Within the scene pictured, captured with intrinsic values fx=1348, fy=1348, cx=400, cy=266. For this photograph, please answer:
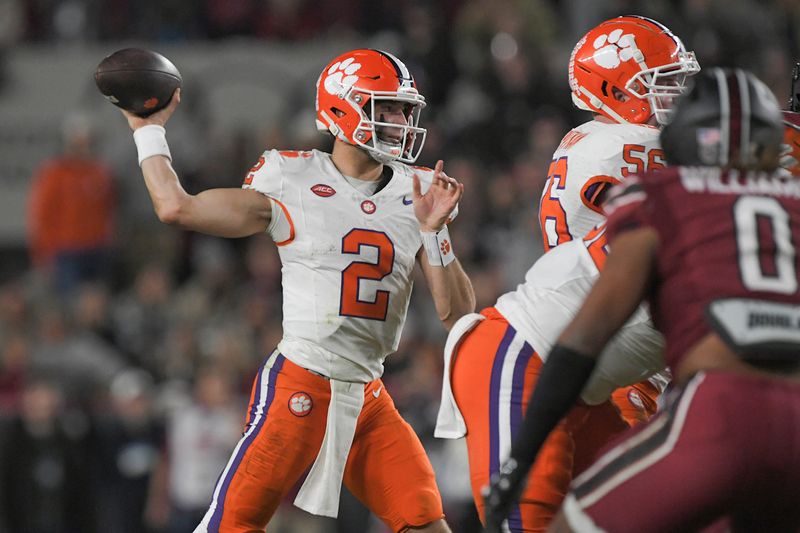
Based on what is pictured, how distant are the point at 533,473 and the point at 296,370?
1014 mm

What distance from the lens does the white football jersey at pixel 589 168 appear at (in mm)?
4633

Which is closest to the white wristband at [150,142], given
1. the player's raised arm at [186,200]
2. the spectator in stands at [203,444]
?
the player's raised arm at [186,200]

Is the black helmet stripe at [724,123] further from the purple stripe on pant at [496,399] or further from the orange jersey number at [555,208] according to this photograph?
the orange jersey number at [555,208]

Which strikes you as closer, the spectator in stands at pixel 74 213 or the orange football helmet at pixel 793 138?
the orange football helmet at pixel 793 138

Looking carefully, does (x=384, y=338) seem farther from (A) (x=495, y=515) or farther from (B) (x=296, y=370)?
(A) (x=495, y=515)

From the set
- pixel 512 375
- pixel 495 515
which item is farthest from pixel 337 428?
pixel 495 515

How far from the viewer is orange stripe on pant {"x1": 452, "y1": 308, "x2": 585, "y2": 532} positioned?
13.2 ft

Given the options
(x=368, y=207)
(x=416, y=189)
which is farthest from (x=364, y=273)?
(x=416, y=189)

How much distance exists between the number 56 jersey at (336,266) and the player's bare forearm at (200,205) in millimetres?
105

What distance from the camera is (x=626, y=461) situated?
3045mm

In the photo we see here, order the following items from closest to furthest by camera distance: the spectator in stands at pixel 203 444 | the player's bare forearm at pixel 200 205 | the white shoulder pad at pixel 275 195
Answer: the player's bare forearm at pixel 200 205 → the white shoulder pad at pixel 275 195 → the spectator in stands at pixel 203 444

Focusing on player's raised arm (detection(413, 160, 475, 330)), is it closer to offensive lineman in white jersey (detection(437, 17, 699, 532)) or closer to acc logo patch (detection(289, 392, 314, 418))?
offensive lineman in white jersey (detection(437, 17, 699, 532))

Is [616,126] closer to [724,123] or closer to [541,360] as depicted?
[541,360]

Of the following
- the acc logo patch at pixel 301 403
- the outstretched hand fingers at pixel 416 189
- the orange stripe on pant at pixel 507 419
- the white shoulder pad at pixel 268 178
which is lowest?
the acc logo patch at pixel 301 403
